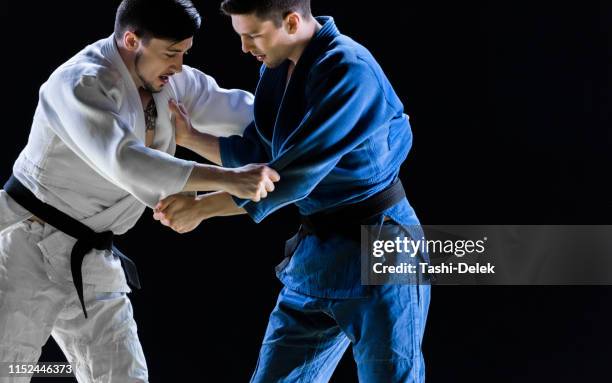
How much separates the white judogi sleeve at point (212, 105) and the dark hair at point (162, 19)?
0.92 ft

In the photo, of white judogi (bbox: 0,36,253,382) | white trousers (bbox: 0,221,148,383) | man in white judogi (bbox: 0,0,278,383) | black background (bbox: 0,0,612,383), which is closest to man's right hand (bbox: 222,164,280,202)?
man in white judogi (bbox: 0,0,278,383)

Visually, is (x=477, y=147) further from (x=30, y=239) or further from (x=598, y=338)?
(x=30, y=239)

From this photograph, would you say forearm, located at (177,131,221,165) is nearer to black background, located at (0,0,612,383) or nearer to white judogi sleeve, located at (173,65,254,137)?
white judogi sleeve, located at (173,65,254,137)

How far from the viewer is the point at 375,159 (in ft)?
8.14

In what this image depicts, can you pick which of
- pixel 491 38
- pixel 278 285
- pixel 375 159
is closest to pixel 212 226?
pixel 278 285

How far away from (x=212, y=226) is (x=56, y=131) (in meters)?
1.44

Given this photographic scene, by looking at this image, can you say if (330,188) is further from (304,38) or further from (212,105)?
(212,105)

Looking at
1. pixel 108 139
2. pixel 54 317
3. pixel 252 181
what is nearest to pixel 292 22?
pixel 252 181

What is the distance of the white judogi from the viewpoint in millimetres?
2479

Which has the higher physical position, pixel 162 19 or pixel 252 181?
pixel 162 19

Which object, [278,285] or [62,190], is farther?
[278,285]

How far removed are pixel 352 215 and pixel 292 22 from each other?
502mm

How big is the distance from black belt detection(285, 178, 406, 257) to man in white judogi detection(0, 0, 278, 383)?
0.99 ft

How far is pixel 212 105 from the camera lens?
2840 millimetres
